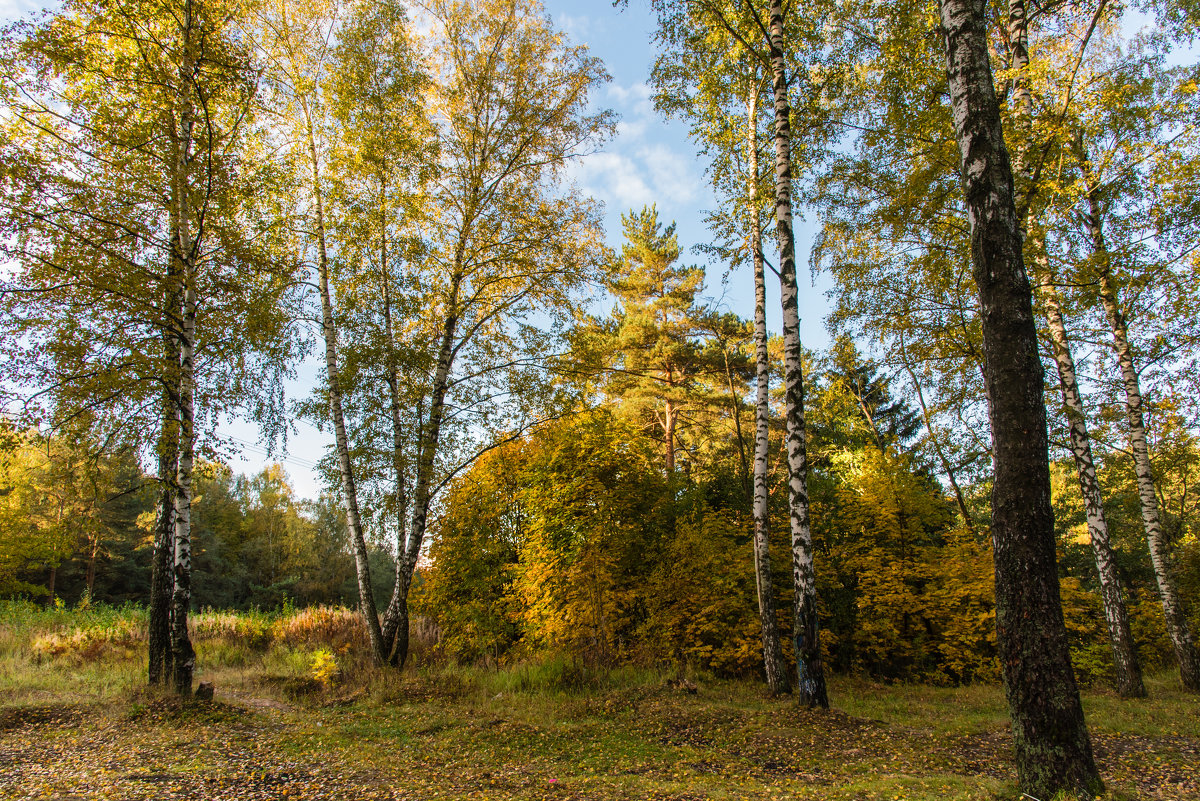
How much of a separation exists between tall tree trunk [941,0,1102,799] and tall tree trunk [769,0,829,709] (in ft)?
10.1

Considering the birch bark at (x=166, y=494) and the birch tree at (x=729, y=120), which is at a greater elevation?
the birch tree at (x=729, y=120)

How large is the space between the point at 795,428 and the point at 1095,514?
5.46 meters

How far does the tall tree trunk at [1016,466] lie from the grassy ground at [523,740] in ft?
1.16

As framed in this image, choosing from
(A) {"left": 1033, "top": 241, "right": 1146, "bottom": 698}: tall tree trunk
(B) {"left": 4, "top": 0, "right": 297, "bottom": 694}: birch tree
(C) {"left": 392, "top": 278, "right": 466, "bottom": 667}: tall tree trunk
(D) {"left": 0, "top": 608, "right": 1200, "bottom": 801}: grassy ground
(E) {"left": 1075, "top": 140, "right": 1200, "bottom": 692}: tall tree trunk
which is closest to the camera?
(D) {"left": 0, "top": 608, "right": 1200, "bottom": 801}: grassy ground

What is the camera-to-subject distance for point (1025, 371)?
353 centimetres

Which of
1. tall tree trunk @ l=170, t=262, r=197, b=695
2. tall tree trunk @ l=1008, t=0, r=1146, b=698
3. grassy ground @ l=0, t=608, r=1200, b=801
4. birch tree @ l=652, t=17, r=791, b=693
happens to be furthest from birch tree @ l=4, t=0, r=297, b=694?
tall tree trunk @ l=1008, t=0, r=1146, b=698

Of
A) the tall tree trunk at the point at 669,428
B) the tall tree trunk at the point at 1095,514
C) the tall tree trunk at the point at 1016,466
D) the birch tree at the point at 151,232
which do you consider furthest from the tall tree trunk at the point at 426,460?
the tall tree trunk at the point at 1095,514

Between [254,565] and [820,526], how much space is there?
108 feet

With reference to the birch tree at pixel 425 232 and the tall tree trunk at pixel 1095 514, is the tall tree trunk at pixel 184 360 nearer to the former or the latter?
the birch tree at pixel 425 232

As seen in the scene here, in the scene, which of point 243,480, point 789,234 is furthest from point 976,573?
point 243,480

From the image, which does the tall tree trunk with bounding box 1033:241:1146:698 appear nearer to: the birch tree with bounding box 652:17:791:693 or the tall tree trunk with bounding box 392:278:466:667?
the birch tree with bounding box 652:17:791:693

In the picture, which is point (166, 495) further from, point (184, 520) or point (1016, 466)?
point (1016, 466)

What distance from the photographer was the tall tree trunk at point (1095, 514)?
8.03 m

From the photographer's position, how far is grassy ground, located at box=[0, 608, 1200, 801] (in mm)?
3979
